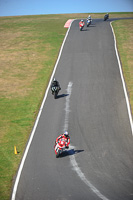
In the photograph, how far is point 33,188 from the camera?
59.2ft

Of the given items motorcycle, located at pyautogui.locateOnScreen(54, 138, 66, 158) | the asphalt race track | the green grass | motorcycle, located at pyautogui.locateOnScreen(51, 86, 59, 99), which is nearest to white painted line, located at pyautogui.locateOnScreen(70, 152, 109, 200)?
the asphalt race track

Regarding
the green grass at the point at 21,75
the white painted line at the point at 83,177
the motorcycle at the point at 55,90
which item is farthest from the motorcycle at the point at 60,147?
the motorcycle at the point at 55,90

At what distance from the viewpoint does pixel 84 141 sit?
24.4 metres

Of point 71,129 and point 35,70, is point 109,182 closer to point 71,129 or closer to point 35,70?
point 71,129

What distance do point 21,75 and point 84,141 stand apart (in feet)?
70.4

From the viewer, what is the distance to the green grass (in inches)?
941

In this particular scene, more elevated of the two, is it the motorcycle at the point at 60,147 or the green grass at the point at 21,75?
the green grass at the point at 21,75

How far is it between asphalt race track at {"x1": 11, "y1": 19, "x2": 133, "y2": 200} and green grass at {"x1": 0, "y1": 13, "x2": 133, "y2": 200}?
1.22 m

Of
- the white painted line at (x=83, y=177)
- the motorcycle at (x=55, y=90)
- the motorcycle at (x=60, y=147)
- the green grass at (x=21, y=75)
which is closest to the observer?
the white painted line at (x=83, y=177)

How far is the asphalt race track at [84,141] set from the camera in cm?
1788

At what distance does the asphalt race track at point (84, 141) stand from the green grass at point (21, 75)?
1.22 metres

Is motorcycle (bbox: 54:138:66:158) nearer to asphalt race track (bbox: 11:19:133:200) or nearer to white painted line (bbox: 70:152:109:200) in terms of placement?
asphalt race track (bbox: 11:19:133:200)

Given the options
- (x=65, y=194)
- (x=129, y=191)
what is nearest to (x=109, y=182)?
(x=129, y=191)

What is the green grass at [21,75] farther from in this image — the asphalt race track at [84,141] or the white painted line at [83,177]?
the white painted line at [83,177]
